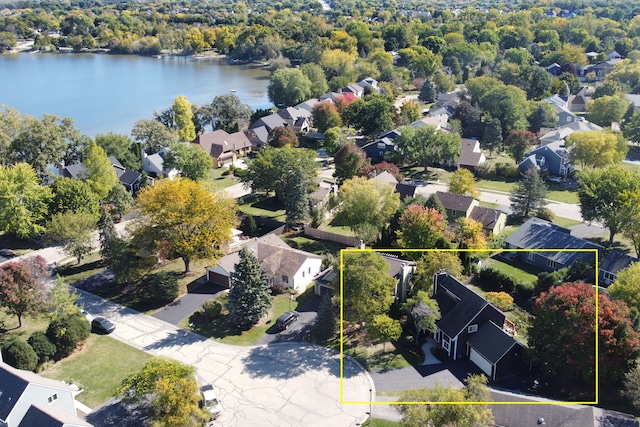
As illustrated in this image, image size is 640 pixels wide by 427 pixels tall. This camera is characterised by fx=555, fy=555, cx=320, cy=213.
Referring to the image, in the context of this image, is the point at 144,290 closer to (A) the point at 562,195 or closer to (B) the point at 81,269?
(B) the point at 81,269

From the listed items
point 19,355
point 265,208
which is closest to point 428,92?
point 265,208

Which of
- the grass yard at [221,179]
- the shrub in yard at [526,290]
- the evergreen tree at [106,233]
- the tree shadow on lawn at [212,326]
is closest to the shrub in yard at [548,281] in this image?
the shrub in yard at [526,290]

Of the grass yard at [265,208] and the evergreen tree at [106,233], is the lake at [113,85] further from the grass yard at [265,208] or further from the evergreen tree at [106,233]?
the evergreen tree at [106,233]

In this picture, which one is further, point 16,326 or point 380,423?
point 16,326

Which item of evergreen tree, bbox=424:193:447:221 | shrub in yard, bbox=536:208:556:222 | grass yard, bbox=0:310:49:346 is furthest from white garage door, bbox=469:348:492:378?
grass yard, bbox=0:310:49:346

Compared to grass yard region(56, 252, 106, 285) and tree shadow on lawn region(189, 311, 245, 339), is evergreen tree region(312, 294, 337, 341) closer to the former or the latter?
tree shadow on lawn region(189, 311, 245, 339)

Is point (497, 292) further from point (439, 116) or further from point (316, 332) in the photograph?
point (439, 116)
